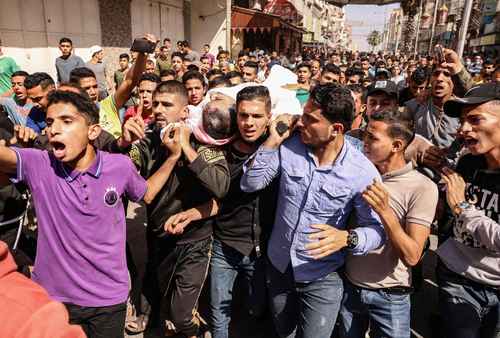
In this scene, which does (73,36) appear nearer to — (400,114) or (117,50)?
(117,50)

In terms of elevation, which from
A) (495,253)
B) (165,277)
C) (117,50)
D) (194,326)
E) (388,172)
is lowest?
(194,326)

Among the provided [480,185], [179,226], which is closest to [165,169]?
[179,226]

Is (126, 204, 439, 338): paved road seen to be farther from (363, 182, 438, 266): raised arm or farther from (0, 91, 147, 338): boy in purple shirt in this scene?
(363, 182, 438, 266): raised arm

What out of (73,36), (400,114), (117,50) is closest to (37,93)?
(400,114)

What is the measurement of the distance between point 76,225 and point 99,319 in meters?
0.57

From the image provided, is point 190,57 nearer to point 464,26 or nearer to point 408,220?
point 464,26

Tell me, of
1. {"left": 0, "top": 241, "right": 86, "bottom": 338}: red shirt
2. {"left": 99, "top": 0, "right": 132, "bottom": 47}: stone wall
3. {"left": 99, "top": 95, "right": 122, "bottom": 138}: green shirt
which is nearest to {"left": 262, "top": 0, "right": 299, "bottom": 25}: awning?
{"left": 99, "top": 0, "right": 132, "bottom": 47}: stone wall

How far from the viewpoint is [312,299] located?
2.20m

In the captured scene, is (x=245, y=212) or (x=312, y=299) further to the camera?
(x=245, y=212)

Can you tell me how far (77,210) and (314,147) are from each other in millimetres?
1366

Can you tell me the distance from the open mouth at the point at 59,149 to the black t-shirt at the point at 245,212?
1072 mm

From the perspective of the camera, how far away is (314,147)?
216 cm

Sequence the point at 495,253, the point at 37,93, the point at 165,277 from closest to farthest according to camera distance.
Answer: the point at 495,253, the point at 165,277, the point at 37,93

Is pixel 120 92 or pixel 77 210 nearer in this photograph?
pixel 77 210
